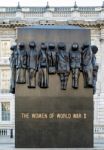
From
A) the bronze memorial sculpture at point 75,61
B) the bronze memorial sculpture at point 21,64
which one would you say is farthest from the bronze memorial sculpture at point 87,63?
the bronze memorial sculpture at point 21,64

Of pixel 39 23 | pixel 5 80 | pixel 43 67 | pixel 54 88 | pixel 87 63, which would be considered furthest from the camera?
pixel 5 80

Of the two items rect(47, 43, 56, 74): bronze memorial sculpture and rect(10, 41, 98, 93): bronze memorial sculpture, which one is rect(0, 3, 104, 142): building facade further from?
rect(47, 43, 56, 74): bronze memorial sculpture

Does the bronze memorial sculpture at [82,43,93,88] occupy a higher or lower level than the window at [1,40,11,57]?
lower

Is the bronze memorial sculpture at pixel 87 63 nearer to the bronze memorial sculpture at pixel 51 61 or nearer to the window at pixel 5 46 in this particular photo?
the bronze memorial sculpture at pixel 51 61

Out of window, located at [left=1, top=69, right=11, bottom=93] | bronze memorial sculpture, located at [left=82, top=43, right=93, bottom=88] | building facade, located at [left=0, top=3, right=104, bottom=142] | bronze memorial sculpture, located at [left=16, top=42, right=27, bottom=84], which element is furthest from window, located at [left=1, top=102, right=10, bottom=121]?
bronze memorial sculpture, located at [left=82, top=43, right=93, bottom=88]

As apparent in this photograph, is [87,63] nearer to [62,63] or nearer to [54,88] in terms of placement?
[62,63]

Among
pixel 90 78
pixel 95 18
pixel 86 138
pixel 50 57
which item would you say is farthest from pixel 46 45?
pixel 95 18

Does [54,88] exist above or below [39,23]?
below

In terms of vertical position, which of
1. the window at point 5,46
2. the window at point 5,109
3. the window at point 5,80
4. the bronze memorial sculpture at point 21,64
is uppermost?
the window at point 5,46

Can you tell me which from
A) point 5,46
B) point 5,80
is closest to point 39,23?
point 5,46

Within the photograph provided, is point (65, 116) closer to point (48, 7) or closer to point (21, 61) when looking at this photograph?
point (21, 61)

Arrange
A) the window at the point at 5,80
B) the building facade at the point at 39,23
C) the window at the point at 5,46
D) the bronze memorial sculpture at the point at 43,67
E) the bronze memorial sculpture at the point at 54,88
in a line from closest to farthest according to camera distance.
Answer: the bronze memorial sculpture at the point at 43,67, the bronze memorial sculpture at the point at 54,88, the building facade at the point at 39,23, the window at the point at 5,80, the window at the point at 5,46

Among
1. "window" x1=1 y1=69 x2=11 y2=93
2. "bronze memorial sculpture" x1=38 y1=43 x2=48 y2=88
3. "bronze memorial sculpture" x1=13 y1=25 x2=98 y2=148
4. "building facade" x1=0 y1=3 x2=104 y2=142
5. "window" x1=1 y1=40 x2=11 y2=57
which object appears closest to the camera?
"bronze memorial sculpture" x1=38 y1=43 x2=48 y2=88

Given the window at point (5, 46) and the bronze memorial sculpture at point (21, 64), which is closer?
the bronze memorial sculpture at point (21, 64)
